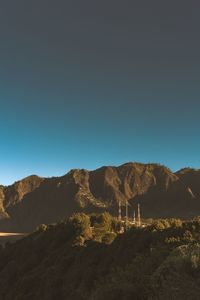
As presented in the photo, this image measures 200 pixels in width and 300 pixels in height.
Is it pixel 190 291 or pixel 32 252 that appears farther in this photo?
pixel 32 252

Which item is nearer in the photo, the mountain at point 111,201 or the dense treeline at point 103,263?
the dense treeline at point 103,263

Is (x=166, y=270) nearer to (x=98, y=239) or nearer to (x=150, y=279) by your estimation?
(x=150, y=279)

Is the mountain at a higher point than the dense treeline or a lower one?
higher

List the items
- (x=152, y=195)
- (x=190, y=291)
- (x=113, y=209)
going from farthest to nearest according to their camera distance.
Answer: (x=152, y=195) < (x=113, y=209) < (x=190, y=291)

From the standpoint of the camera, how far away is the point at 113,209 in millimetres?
157000

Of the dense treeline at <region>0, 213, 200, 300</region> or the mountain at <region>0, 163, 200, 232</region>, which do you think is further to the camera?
the mountain at <region>0, 163, 200, 232</region>

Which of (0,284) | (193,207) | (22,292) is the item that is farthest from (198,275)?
(193,207)

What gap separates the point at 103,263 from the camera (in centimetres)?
2384

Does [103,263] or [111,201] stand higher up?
[111,201]

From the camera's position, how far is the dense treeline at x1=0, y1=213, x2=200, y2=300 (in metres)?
13.2

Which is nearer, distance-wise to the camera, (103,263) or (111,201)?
(103,263)

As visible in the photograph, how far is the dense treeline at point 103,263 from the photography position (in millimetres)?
13188

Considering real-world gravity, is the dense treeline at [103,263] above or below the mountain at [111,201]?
below

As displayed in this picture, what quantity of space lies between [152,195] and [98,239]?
14934 centimetres
